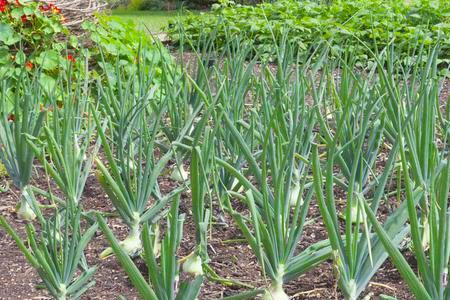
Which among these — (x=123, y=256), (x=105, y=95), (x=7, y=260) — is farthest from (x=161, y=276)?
(x=105, y=95)

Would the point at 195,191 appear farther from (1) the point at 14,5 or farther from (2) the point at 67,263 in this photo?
(1) the point at 14,5

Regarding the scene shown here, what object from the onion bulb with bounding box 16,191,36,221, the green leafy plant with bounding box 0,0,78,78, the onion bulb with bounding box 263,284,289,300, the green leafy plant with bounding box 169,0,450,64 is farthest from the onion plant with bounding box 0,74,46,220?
the green leafy plant with bounding box 169,0,450,64

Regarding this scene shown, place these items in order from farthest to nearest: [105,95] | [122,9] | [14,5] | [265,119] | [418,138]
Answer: [122,9] → [14,5] → [105,95] → [265,119] → [418,138]

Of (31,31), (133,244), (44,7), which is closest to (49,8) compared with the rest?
(44,7)

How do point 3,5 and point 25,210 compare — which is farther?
point 3,5

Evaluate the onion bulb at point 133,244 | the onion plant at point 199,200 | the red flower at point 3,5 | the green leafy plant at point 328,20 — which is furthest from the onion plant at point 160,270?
the green leafy plant at point 328,20

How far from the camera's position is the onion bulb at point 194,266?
1.91m

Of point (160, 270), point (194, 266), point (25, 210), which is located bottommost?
point (25, 210)

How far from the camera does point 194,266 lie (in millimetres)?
1911

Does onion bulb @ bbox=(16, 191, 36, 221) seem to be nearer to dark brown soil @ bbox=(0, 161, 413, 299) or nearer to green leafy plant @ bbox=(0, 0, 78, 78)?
dark brown soil @ bbox=(0, 161, 413, 299)

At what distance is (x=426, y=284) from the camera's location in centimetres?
144

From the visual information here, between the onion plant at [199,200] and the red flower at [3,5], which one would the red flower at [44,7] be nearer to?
the red flower at [3,5]

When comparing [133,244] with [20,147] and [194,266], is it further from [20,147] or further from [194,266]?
[20,147]

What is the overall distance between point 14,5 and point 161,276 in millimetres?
3235
